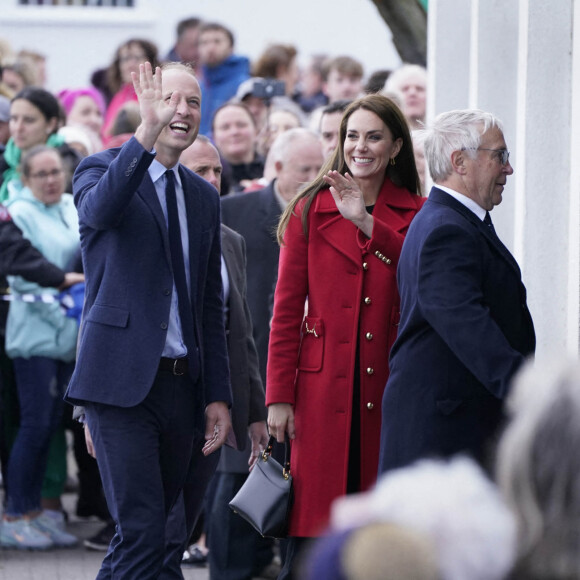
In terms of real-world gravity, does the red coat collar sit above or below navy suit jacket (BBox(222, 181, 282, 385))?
above

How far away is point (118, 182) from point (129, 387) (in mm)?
683

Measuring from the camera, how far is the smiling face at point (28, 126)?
8609mm

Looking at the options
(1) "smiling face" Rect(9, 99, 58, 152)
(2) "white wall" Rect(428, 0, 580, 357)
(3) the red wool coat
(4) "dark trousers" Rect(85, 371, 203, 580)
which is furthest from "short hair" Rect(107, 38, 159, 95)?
(4) "dark trousers" Rect(85, 371, 203, 580)

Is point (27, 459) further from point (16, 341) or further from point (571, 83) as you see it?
point (571, 83)

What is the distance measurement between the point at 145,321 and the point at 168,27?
18.8 metres

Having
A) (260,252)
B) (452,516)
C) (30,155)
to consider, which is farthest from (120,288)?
(30,155)

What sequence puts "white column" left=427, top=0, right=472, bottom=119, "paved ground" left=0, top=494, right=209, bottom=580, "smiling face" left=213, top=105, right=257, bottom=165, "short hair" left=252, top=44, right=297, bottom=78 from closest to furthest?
"paved ground" left=0, top=494, right=209, bottom=580 < "white column" left=427, top=0, right=472, bottom=119 < "smiling face" left=213, top=105, right=257, bottom=165 < "short hair" left=252, top=44, right=297, bottom=78

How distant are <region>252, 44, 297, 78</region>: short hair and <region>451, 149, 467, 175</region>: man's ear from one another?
8.42m

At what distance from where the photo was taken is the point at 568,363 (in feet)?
8.16

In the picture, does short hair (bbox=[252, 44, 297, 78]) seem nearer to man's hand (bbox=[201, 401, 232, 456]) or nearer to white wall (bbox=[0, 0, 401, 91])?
man's hand (bbox=[201, 401, 232, 456])

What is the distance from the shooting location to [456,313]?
4.42m

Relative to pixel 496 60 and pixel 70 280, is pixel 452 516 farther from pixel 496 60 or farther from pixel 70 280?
pixel 70 280

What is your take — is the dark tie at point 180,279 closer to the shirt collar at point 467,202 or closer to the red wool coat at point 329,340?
the red wool coat at point 329,340

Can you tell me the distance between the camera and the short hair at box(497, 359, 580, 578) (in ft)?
7.80
